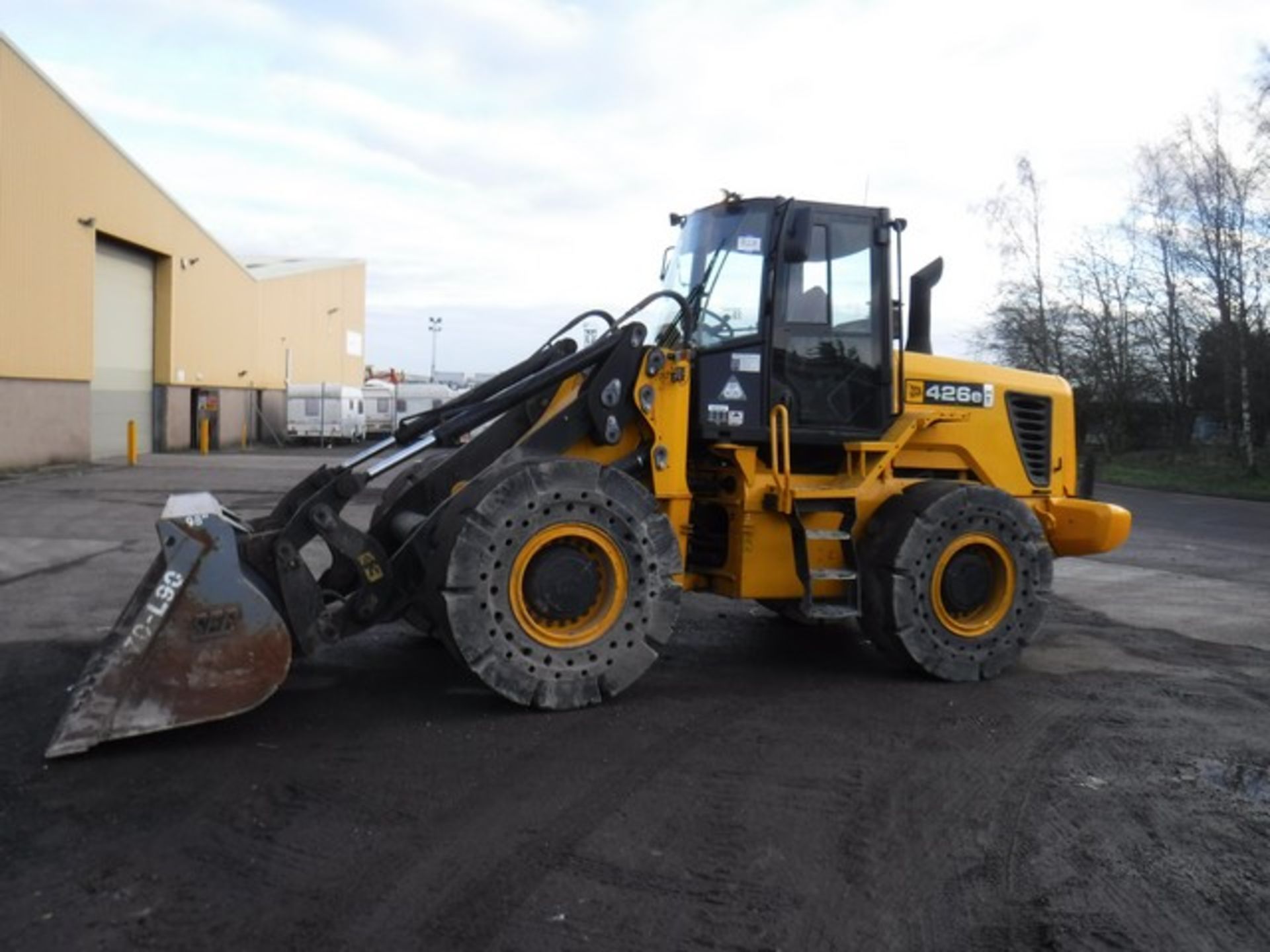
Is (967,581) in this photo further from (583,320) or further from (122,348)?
(122,348)

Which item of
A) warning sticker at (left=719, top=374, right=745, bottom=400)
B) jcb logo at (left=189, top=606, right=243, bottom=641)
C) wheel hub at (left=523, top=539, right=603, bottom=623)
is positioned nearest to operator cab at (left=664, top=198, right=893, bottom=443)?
warning sticker at (left=719, top=374, right=745, bottom=400)

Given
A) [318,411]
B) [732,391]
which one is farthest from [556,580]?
[318,411]

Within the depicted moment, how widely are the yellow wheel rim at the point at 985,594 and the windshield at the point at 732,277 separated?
1.87 meters

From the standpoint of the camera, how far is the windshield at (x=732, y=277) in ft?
23.1

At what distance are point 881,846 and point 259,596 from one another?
9.90 ft

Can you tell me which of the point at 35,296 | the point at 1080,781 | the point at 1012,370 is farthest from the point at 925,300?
the point at 35,296

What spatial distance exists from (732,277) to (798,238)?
1.85ft

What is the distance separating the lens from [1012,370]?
8289 mm

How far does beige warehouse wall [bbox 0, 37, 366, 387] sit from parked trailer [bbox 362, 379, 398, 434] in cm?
591

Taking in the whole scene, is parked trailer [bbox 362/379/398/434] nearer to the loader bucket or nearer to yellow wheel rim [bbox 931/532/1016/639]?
yellow wheel rim [bbox 931/532/1016/639]

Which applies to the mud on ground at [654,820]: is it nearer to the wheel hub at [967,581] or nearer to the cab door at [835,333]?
the wheel hub at [967,581]

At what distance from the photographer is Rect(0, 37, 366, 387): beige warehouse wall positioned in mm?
22969

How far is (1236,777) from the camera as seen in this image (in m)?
5.40

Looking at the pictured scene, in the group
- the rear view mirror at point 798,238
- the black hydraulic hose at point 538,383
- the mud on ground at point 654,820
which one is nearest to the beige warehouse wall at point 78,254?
the mud on ground at point 654,820
